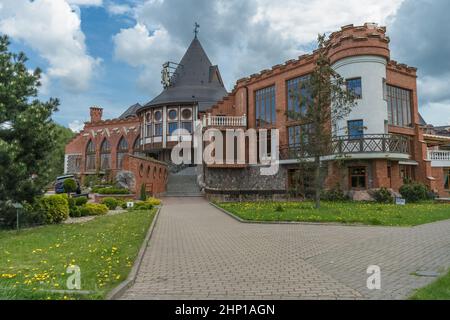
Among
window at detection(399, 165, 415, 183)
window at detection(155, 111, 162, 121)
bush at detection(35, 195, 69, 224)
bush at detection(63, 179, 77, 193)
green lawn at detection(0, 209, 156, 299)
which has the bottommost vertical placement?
green lawn at detection(0, 209, 156, 299)

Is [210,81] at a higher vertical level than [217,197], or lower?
higher

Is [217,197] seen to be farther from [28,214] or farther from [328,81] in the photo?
[28,214]

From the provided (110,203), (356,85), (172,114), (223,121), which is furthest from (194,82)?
(110,203)

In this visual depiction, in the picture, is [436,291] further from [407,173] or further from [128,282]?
[407,173]

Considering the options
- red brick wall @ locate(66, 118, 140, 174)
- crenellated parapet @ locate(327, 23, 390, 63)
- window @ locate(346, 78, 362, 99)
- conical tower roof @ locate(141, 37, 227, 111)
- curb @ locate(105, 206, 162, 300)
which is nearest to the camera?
curb @ locate(105, 206, 162, 300)

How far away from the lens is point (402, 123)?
27.7m

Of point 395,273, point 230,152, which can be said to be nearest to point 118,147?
point 230,152

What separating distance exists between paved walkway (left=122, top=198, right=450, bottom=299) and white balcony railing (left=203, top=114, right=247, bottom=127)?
1854cm

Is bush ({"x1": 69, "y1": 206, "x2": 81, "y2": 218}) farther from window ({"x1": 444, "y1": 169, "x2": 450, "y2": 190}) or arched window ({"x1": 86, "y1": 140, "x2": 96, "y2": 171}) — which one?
arched window ({"x1": 86, "y1": 140, "x2": 96, "y2": 171})

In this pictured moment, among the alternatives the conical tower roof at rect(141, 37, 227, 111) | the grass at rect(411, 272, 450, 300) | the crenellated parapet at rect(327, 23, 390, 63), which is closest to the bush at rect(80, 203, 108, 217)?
the grass at rect(411, 272, 450, 300)

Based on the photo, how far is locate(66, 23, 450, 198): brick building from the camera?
23.2 meters

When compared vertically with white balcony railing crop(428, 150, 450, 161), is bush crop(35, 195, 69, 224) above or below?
below
